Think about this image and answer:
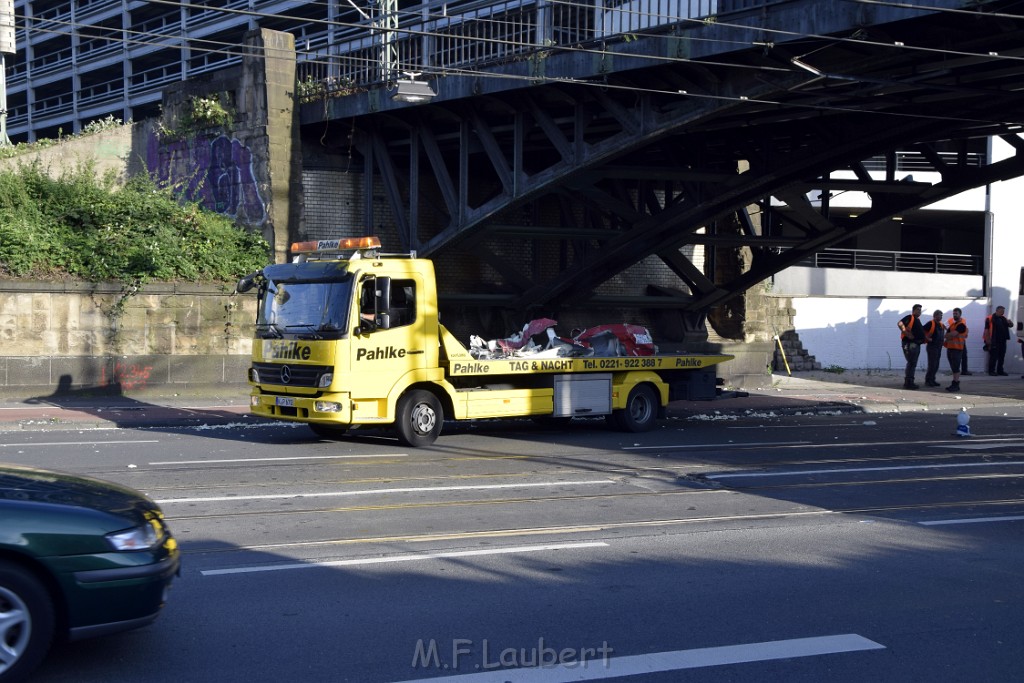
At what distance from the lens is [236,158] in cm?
2453

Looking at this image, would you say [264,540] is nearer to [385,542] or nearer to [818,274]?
[385,542]

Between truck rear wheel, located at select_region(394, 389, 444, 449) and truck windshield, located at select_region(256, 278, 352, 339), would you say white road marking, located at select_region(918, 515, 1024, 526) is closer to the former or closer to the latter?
truck rear wheel, located at select_region(394, 389, 444, 449)

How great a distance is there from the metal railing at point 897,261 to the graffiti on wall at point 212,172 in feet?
60.0

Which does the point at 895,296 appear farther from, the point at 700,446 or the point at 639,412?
the point at 700,446

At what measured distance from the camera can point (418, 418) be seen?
15133 mm

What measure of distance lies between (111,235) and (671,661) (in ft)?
61.4

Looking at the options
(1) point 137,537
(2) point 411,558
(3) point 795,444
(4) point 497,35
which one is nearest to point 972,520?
(2) point 411,558

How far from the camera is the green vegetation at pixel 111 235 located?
21094 millimetres

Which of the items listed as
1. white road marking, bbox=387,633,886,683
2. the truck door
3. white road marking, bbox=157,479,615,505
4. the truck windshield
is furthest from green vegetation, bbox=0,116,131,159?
white road marking, bbox=387,633,886,683

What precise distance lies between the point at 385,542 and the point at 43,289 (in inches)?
564

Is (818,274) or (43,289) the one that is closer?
(43,289)

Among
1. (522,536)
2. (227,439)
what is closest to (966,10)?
(522,536)

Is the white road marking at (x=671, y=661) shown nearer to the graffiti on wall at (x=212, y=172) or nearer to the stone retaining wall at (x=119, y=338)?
the stone retaining wall at (x=119, y=338)

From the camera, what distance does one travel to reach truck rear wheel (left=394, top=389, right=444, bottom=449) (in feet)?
49.1
